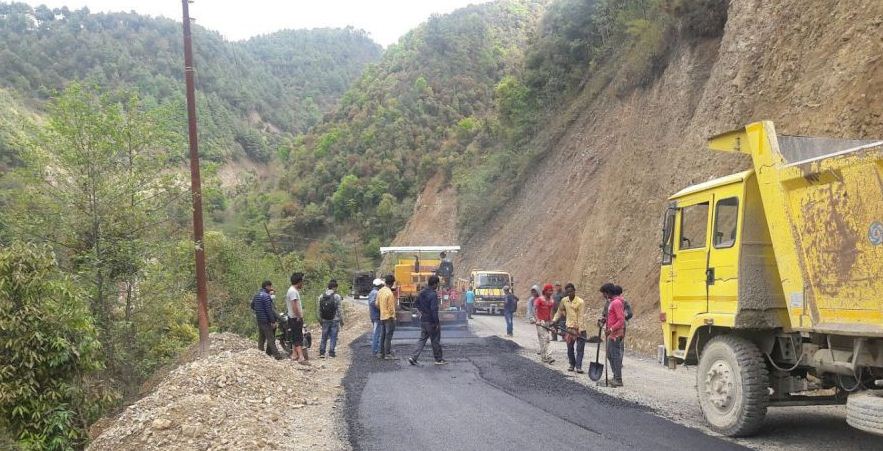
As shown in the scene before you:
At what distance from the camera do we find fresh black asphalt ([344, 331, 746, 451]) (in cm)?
701

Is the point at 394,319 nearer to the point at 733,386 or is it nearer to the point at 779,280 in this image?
the point at 733,386

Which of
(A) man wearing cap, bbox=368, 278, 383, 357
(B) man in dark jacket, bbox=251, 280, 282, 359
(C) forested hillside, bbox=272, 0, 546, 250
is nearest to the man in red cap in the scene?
(A) man wearing cap, bbox=368, 278, 383, 357

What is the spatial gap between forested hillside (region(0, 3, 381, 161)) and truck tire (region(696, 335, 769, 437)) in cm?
7056

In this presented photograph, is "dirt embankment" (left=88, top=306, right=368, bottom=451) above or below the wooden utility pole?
below

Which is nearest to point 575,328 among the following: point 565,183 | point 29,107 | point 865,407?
point 865,407

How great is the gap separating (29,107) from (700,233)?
8942cm

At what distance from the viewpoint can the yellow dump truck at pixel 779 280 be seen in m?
5.71

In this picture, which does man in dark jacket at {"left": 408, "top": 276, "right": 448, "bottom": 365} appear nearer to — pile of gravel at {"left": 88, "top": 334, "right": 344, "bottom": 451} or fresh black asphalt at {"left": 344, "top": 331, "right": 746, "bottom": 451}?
fresh black asphalt at {"left": 344, "top": 331, "right": 746, "bottom": 451}

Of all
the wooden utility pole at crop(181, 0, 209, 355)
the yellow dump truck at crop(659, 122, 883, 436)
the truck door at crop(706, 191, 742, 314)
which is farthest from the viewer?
the wooden utility pole at crop(181, 0, 209, 355)

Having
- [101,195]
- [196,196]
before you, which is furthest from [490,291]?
[101,195]

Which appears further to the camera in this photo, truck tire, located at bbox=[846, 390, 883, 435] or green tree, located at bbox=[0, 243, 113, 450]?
green tree, located at bbox=[0, 243, 113, 450]

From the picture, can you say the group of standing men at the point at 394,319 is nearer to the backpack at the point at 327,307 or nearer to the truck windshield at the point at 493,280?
the backpack at the point at 327,307

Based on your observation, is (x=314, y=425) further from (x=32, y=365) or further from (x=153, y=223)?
(x=153, y=223)

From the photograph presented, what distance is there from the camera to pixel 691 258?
27.2 ft
